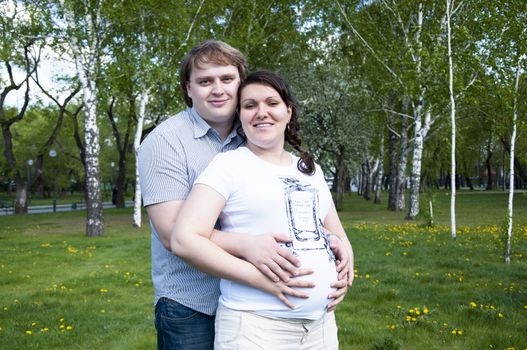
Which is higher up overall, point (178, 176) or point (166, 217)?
point (178, 176)

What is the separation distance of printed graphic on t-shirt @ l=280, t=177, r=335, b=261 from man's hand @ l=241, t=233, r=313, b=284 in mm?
72

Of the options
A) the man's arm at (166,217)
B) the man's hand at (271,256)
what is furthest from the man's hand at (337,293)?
the man's arm at (166,217)

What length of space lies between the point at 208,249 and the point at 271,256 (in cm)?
27

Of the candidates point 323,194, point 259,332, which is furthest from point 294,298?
point 323,194

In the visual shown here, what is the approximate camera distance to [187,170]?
2707mm

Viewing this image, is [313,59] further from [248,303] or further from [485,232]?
[248,303]

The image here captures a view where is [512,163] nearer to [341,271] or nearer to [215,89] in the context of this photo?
[341,271]

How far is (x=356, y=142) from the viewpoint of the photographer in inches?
1420

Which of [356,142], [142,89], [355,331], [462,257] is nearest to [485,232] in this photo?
[462,257]

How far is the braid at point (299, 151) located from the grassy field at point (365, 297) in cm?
347

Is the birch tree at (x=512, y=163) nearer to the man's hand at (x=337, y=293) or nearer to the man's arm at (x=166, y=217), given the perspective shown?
the man's hand at (x=337, y=293)

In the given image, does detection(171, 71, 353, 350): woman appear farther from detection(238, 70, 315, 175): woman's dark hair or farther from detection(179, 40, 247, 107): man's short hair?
detection(179, 40, 247, 107): man's short hair

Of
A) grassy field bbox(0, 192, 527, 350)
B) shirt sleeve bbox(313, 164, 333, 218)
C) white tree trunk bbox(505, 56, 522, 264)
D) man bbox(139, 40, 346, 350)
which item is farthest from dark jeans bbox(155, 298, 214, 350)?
white tree trunk bbox(505, 56, 522, 264)

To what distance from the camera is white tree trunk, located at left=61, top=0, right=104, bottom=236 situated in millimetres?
19406
